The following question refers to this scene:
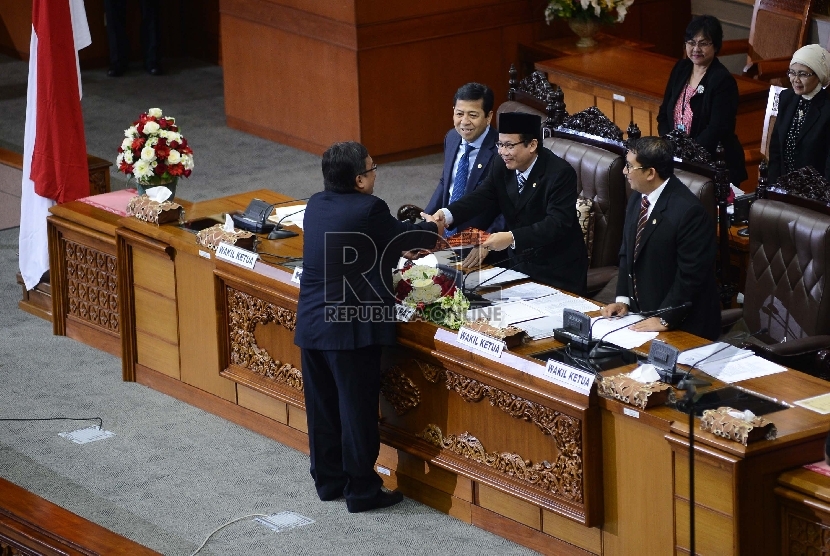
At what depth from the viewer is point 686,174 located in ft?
19.8

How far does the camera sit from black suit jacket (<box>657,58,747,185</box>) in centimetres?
725

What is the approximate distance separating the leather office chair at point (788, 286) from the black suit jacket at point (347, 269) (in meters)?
1.45

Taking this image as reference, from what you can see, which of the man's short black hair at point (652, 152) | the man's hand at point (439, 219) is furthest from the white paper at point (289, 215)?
the man's short black hair at point (652, 152)

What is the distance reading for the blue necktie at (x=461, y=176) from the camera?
19.3 feet

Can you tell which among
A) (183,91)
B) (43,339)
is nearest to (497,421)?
(43,339)

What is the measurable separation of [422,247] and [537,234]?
0.49m

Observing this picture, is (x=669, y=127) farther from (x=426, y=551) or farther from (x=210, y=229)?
(x=426, y=551)

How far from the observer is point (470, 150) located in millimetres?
5863

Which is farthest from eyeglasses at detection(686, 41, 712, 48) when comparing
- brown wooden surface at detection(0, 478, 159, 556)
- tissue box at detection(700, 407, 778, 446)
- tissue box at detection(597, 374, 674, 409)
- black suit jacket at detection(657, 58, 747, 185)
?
brown wooden surface at detection(0, 478, 159, 556)

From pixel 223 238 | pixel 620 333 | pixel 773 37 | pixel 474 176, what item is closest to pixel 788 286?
pixel 620 333

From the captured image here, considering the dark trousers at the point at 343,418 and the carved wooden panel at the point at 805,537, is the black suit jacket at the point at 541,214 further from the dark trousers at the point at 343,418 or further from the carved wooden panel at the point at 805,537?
the carved wooden panel at the point at 805,537

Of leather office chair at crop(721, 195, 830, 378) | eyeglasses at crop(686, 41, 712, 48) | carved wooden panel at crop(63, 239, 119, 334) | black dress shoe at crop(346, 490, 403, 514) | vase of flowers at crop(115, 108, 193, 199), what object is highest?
eyeglasses at crop(686, 41, 712, 48)

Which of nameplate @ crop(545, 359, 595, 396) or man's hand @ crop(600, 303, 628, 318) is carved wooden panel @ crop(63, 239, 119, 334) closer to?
man's hand @ crop(600, 303, 628, 318)

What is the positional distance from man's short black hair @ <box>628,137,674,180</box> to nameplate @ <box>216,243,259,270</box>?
5.25 ft
